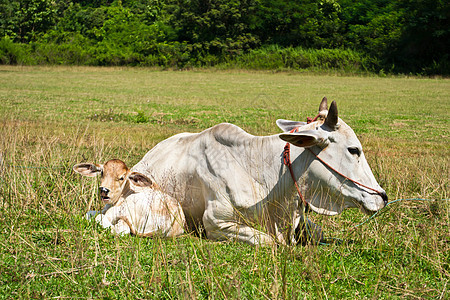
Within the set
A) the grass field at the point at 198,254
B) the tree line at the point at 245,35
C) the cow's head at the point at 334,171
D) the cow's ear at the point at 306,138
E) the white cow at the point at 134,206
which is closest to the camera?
the grass field at the point at 198,254

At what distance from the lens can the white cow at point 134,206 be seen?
4656 millimetres

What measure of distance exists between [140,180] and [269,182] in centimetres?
125

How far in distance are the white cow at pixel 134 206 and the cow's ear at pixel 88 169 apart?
125mm

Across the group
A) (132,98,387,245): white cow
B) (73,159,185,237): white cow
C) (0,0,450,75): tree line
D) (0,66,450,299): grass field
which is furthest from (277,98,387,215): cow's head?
(0,0,450,75): tree line

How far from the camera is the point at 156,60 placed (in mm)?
53031

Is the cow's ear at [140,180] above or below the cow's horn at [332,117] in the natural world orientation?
below

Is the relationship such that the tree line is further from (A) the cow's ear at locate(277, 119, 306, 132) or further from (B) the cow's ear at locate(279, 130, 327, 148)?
(B) the cow's ear at locate(279, 130, 327, 148)

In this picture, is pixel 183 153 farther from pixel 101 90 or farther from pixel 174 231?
pixel 101 90

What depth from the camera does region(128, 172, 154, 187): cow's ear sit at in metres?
4.86

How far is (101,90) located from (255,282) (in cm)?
2373

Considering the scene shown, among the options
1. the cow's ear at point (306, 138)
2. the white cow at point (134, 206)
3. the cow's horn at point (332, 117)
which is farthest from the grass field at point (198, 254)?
the cow's horn at point (332, 117)

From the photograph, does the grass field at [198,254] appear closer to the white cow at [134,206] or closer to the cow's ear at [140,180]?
the white cow at [134,206]

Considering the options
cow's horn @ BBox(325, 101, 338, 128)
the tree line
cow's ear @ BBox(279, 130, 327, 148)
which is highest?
cow's horn @ BBox(325, 101, 338, 128)

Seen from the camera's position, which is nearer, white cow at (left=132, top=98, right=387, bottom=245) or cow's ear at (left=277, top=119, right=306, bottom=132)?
white cow at (left=132, top=98, right=387, bottom=245)
